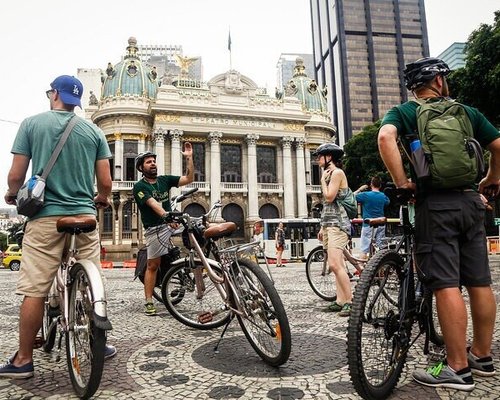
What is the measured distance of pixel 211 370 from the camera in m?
2.77

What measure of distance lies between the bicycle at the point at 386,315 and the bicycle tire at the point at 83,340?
137cm

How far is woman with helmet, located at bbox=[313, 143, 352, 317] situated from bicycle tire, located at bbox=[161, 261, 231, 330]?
1.47m

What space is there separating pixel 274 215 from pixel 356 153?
1021 centimetres

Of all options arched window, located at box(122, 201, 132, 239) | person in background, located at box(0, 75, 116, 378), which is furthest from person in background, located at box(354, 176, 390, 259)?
arched window, located at box(122, 201, 132, 239)

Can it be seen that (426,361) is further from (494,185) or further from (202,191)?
(202,191)

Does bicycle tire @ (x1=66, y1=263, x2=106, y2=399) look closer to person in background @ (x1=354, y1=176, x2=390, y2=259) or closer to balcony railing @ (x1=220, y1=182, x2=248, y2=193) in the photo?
person in background @ (x1=354, y1=176, x2=390, y2=259)

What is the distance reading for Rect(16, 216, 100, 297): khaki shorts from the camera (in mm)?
2674

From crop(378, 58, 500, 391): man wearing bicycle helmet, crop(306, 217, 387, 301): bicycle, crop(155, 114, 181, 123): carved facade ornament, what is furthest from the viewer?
crop(155, 114, 181, 123): carved facade ornament

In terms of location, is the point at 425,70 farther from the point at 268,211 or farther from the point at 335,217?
the point at 268,211

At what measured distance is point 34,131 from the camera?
2.87 meters

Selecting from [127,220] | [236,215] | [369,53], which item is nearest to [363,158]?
[236,215]

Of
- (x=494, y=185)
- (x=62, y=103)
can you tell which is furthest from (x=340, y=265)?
(x=62, y=103)

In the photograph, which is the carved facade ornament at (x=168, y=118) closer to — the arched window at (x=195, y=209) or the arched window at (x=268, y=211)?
the arched window at (x=195, y=209)

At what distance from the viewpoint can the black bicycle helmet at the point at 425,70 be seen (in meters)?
2.60
